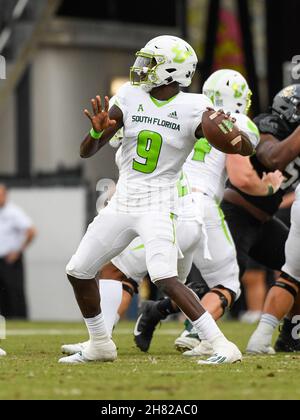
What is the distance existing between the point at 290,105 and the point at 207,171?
78cm

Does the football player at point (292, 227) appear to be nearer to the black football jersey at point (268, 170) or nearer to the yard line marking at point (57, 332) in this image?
the black football jersey at point (268, 170)

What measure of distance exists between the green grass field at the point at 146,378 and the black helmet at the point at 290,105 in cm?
161

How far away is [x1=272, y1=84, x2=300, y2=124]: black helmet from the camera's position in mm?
9164

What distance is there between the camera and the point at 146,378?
6.85 meters

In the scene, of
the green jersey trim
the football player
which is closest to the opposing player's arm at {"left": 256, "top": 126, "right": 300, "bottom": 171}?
the football player

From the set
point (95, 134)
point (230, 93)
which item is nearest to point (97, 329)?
point (95, 134)

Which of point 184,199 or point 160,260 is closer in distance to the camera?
point 160,260

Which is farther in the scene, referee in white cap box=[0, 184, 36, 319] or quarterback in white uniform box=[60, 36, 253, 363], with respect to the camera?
referee in white cap box=[0, 184, 36, 319]

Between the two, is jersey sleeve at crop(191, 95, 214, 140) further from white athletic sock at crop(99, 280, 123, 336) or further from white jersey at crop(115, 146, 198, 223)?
white athletic sock at crop(99, 280, 123, 336)

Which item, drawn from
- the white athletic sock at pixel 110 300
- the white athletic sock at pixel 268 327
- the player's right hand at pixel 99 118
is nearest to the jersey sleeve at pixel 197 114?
the player's right hand at pixel 99 118

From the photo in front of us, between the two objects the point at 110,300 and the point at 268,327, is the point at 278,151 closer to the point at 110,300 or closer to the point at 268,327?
the point at 268,327

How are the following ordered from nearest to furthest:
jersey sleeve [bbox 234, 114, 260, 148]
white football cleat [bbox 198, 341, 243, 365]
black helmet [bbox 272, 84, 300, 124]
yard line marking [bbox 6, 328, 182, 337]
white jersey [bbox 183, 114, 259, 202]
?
white football cleat [bbox 198, 341, 243, 365] < jersey sleeve [bbox 234, 114, 260, 148] < black helmet [bbox 272, 84, 300, 124] < white jersey [bbox 183, 114, 259, 202] < yard line marking [bbox 6, 328, 182, 337]

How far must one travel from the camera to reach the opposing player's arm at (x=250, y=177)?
9.52 meters
